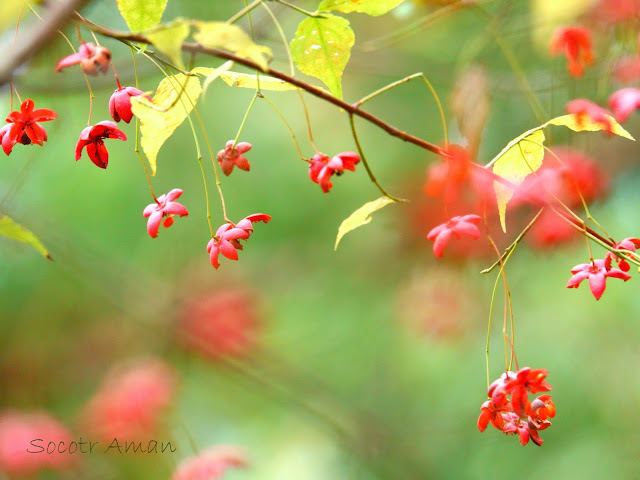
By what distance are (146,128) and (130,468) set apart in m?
2.01

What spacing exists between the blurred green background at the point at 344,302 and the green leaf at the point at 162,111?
140 centimetres

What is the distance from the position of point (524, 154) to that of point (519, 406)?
25 centimetres

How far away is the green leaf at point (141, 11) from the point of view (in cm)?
60

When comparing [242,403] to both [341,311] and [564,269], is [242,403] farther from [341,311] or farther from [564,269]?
[564,269]

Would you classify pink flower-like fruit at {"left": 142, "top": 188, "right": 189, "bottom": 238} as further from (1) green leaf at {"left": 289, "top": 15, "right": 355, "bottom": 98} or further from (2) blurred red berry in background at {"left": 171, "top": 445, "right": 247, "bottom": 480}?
(2) blurred red berry in background at {"left": 171, "top": 445, "right": 247, "bottom": 480}

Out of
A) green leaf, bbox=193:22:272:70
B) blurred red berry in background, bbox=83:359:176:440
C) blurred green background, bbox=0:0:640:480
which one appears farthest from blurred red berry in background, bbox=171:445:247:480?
green leaf, bbox=193:22:272:70

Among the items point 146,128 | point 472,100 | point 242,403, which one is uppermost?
point 146,128

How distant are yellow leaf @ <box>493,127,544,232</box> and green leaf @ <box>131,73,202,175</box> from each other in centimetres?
31

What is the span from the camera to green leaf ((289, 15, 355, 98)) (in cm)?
68

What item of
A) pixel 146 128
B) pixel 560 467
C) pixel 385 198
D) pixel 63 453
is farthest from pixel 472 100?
pixel 560 467

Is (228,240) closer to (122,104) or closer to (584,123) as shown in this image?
(122,104)

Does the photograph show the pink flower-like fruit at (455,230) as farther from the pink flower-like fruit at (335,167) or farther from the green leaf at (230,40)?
the green leaf at (230,40)

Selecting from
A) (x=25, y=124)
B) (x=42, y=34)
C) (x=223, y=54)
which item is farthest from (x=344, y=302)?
(x=42, y=34)

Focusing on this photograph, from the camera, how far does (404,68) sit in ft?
6.88
